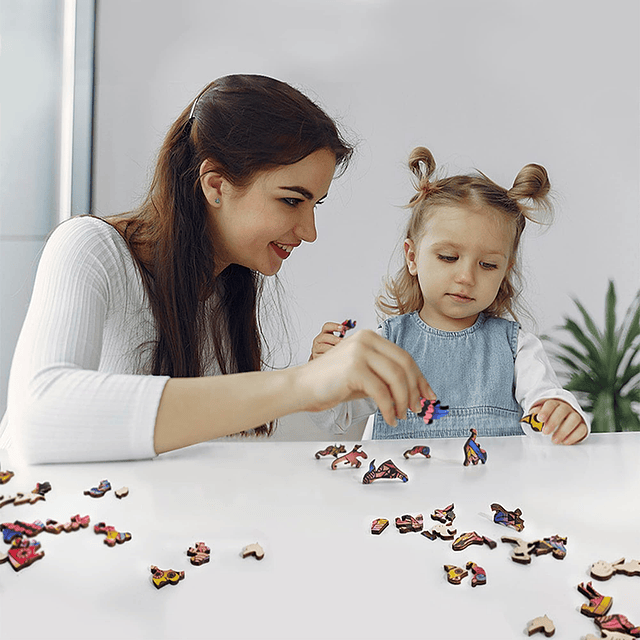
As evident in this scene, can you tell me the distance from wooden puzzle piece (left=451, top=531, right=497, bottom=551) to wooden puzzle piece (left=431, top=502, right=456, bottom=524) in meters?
0.04

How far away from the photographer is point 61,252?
0.98 m

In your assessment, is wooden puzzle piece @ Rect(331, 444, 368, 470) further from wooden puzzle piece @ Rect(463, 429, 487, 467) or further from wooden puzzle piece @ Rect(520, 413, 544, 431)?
wooden puzzle piece @ Rect(520, 413, 544, 431)

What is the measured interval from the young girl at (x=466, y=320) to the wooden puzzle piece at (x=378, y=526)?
33.0 inches

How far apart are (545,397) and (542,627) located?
779 mm

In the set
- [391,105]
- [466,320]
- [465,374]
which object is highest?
[391,105]

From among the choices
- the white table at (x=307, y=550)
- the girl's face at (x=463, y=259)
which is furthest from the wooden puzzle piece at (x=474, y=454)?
the girl's face at (x=463, y=259)

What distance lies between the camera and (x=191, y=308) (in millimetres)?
1218

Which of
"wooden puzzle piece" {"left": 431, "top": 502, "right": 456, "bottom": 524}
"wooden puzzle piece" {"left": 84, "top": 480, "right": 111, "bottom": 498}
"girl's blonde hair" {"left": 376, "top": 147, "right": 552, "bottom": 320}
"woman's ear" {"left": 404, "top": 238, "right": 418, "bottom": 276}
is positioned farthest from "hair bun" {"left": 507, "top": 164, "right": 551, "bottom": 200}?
"wooden puzzle piece" {"left": 84, "top": 480, "right": 111, "bottom": 498}

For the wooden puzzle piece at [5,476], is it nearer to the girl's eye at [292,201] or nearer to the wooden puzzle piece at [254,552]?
the wooden puzzle piece at [254,552]

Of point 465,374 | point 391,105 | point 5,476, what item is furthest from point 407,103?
point 5,476

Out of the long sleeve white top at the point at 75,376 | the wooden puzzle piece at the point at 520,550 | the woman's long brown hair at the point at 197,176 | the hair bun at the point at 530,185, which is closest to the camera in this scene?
the wooden puzzle piece at the point at 520,550

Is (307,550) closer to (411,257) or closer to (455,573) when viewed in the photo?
(455,573)

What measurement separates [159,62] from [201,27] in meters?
0.21

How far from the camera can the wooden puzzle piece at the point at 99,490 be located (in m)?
0.64
